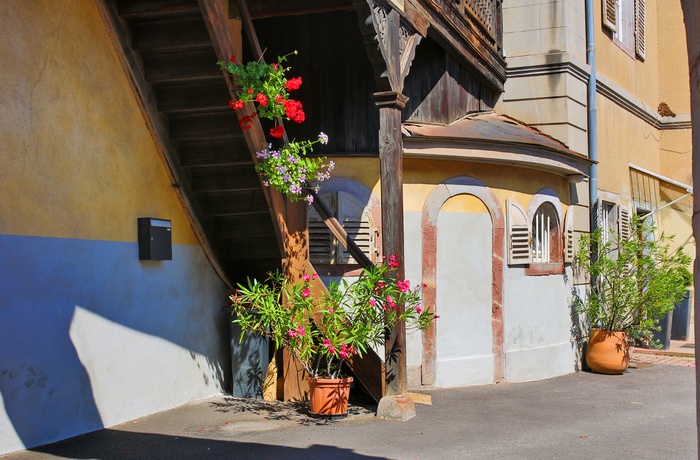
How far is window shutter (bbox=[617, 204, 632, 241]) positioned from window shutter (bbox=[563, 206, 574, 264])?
2.35m

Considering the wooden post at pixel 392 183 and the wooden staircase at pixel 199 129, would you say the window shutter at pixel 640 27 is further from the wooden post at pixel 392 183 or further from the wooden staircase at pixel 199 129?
the wooden staircase at pixel 199 129

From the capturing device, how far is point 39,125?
6281mm

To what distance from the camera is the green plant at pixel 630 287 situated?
11.6 metres

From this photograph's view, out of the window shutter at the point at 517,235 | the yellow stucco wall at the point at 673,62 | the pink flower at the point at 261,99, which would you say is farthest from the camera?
the yellow stucco wall at the point at 673,62

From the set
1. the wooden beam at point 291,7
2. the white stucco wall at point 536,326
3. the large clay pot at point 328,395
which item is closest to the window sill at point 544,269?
the white stucco wall at point 536,326

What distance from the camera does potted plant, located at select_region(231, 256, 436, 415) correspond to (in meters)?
7.32

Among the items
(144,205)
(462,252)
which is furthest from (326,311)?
(462,252)

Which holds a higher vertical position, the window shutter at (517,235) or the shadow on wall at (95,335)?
the window shutter at (517,235)

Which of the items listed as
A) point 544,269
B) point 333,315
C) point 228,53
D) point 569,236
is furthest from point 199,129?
point 569,236

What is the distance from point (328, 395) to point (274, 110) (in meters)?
2.47

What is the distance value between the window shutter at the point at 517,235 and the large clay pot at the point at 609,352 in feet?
5.81

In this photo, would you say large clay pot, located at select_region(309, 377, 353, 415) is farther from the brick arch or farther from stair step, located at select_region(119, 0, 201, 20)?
stair step, located at select_region(119, 0, 201, 20)

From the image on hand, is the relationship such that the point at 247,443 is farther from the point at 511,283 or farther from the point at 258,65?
the point at 511,283

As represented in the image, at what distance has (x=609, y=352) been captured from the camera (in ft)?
37.6
